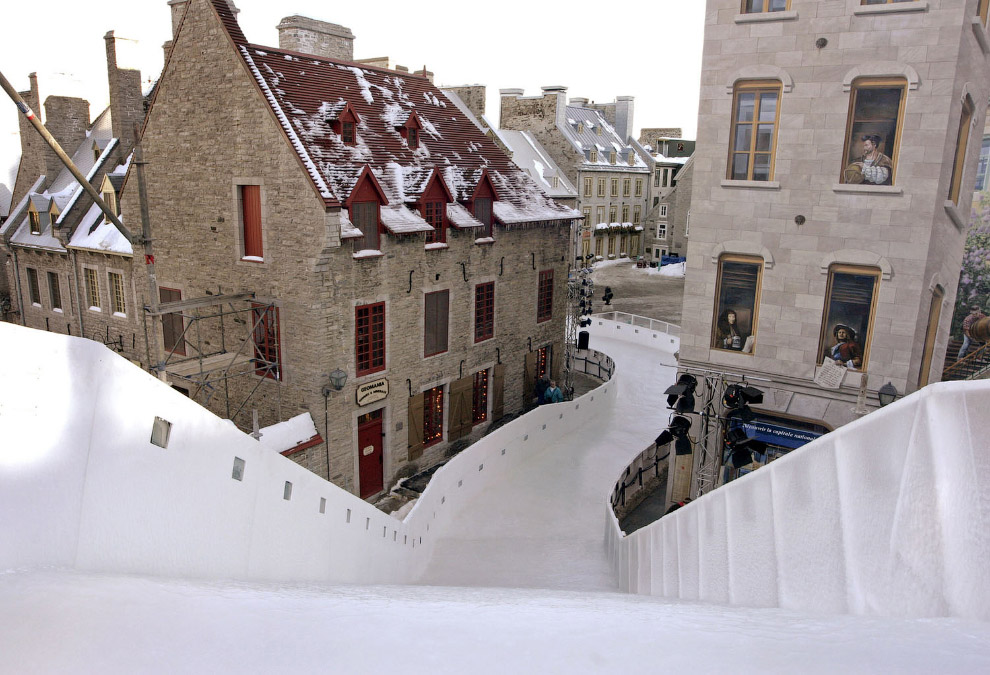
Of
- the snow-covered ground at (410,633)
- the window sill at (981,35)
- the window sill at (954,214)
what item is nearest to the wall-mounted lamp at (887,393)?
the window sill at (954,214)

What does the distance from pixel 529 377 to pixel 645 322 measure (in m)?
17.1

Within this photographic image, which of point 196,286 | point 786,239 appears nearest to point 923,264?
point 786,239

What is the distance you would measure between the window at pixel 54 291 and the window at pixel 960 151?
27.9 m

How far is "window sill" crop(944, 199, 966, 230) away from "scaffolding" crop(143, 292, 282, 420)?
14454mm

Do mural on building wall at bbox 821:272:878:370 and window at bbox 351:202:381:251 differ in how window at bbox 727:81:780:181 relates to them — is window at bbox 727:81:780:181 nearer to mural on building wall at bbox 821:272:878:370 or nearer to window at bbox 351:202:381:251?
mural on building wall at bbox 821:272:878:370

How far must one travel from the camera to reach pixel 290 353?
16875 millimetres

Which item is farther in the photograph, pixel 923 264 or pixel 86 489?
pixel 923 264

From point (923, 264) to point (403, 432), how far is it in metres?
13.0

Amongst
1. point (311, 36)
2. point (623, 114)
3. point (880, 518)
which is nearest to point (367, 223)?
point (311, 36)

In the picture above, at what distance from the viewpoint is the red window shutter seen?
Result: 672 inches

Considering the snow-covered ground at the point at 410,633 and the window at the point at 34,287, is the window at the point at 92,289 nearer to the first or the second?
the window at the point at 34,287

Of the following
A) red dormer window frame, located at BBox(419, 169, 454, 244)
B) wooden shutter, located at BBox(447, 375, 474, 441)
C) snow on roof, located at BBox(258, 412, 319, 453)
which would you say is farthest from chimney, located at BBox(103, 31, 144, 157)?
wooden shutter, located at BBox(447, 375, 474, 441)

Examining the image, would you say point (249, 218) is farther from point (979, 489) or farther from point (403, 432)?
point (979, 489)

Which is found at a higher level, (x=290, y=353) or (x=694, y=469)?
(x=290, y=353)
